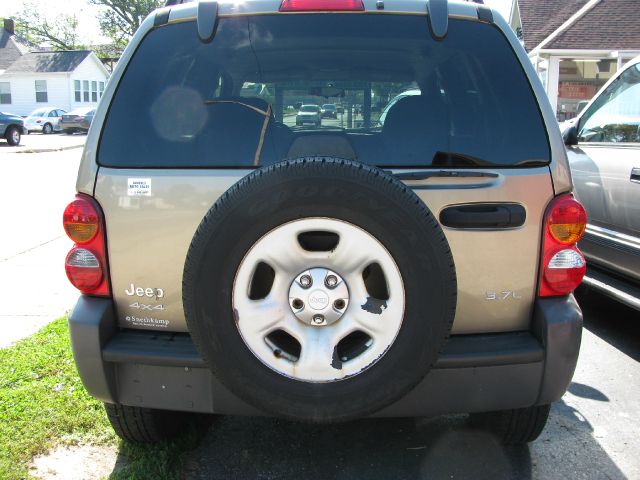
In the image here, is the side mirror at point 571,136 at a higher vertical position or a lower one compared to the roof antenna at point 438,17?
lower

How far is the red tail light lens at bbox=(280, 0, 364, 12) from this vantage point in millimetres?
2443

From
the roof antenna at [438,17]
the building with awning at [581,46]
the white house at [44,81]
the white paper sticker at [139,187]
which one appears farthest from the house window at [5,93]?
the roof antenna at [438,17]

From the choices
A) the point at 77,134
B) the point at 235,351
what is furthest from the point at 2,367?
the point at 77,134

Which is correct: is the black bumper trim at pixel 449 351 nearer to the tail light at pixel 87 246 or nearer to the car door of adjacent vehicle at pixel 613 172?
the tail light at pixel 87 246

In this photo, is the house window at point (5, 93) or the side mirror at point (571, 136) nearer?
the side mirror at point (571, 136)

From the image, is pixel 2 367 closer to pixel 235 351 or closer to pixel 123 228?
pixel 123 228

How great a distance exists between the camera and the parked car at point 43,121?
35.2 metres

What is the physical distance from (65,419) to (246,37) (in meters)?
2.20

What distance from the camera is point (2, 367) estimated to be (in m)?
3.79

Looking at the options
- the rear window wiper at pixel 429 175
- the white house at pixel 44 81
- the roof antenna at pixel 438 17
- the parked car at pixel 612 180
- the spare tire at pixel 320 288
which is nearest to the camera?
the spare tire at pixel 320 288

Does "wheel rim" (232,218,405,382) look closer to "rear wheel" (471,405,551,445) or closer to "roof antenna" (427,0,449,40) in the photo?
"roof antenna" (427,0,449,40)

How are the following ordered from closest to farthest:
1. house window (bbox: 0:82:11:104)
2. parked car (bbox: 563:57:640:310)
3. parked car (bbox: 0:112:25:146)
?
parked car (bbox: 563:57:640:310)
parked car (bbox: 0:112:25:146)
house window (bbox: 0:82:11:104)

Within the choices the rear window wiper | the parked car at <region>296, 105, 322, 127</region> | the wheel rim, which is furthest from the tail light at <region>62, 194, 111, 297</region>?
the rear window wiper

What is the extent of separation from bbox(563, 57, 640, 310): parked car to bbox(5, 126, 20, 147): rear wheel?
24255 millimetres
